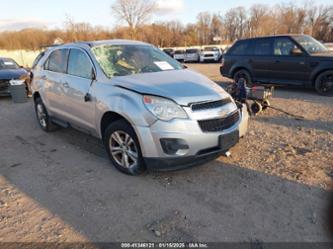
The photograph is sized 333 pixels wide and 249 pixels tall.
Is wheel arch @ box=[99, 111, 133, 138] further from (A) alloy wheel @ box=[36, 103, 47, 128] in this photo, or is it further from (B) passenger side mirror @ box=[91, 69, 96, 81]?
A: (A) alloy wheel @ box=[36, 103, 47, 128]

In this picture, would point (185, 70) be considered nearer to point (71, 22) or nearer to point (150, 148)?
point (150, 148)

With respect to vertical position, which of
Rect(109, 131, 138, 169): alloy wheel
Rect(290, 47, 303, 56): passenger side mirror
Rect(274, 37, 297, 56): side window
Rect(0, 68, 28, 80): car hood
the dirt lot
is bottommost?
the dirt lot

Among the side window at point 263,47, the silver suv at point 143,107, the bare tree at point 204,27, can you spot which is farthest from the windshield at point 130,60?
the bare tree at point 204,27

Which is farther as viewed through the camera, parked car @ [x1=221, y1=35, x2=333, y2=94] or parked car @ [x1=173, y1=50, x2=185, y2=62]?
parked car @ [x1=173, y1=50, x2=185, y2=62]

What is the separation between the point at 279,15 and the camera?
239 ft

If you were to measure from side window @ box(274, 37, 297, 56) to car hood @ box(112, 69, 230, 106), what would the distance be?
5733mm

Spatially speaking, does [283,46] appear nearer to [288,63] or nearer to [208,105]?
[288,63]

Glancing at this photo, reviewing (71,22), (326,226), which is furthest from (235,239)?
(71,22)

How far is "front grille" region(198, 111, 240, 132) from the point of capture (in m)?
3.40

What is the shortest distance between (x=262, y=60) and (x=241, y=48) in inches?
38.1

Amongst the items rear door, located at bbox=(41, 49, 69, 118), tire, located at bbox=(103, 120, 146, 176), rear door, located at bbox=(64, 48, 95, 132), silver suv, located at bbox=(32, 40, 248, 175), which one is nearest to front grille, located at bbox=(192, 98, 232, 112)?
silver suv, located at bbox=(32, 40, 248, 175)

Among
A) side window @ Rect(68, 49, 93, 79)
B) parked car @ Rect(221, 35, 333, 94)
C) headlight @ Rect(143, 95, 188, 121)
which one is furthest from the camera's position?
parked car @ Rect(221, 35, 333, 94)

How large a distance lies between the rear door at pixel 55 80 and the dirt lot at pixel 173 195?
697mm

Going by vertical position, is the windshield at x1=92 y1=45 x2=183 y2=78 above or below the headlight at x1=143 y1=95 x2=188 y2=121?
above
